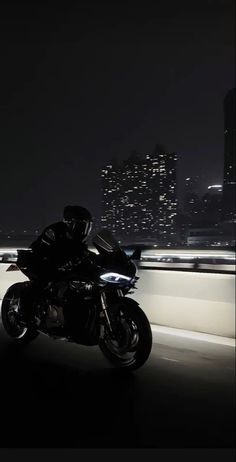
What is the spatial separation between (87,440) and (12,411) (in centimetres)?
79

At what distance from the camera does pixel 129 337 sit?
4977 mm

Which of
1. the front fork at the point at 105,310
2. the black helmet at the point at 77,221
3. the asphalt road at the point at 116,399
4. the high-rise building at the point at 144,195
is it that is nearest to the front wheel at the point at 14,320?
the asphalt road at the point at 116,399

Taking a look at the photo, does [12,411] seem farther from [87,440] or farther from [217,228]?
[217,228]

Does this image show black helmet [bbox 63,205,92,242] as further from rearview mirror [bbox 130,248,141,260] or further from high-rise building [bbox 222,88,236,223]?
high-rise building [bbox 222,88,236,223]

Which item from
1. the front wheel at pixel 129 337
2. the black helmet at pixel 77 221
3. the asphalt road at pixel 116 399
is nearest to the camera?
the asphalt road at pixel 116 399

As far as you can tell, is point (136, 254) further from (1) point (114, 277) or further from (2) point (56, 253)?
(2) point (56, 253)

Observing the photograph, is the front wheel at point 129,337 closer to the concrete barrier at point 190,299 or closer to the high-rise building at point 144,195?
the concrete barrier at point 190,299

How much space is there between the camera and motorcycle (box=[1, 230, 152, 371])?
4.97 metres

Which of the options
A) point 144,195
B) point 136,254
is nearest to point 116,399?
point 136,254

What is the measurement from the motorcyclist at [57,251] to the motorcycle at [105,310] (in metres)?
0.11

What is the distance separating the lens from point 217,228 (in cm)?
1833

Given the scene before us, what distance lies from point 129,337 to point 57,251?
138 centimetres

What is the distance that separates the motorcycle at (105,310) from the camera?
4.97m

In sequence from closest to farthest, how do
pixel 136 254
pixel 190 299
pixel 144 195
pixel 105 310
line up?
pixel 105 310 < pixel 136 254 < pixel 190 299 < pixel 144 195
